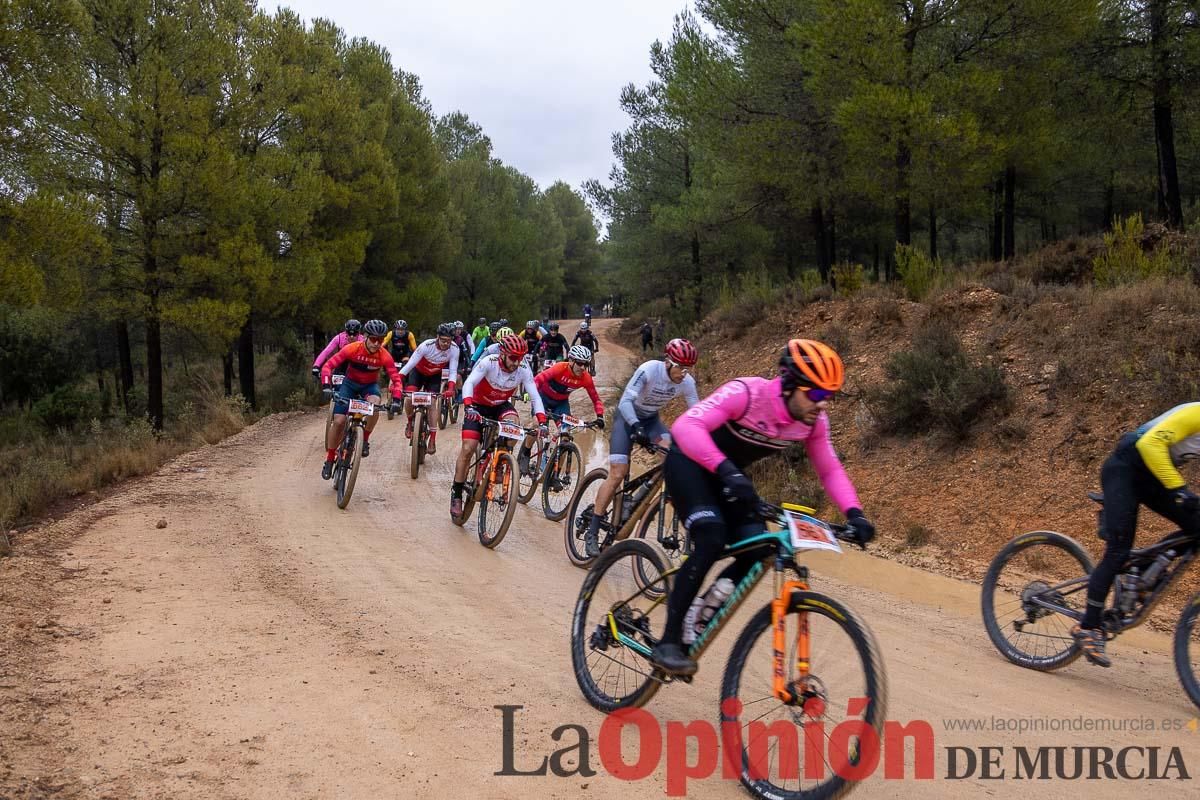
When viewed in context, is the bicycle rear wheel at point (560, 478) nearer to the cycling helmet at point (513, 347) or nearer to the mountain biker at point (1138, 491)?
the cycling helmet at point (513, 347)

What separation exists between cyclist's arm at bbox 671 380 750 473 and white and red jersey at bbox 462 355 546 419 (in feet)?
17.3

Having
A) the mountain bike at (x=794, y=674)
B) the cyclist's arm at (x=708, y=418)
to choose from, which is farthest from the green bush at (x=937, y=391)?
the mountain bike at (x=794, y=674)

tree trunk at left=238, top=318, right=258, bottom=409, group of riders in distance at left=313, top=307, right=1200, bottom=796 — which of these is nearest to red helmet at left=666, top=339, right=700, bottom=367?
group of riders in distance at left=313, top=307, right=1200, bottom=796

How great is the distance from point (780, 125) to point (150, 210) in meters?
14.9

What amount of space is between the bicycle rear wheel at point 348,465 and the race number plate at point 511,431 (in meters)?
2.43

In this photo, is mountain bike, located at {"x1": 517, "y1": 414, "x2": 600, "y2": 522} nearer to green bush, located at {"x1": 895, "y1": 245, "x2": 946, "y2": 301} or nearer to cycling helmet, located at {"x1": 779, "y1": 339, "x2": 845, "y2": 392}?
cycling helmet, located at {"x1": 779, "y1": 339, "x2": 845, "y2": 392}

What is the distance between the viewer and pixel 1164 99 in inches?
745

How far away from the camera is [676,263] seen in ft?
115

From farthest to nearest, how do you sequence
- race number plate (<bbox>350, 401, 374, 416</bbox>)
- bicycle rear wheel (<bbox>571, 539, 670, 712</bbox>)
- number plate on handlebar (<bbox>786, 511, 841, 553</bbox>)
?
race number plate (<bbox>350, 401, 374, 416</bbox>) < bicycle rear wheel (<bbox>571, 539, 670, 712</bbox>) < number plate on handlebar (<bbox>786, 511, 841, 553</bbox>)

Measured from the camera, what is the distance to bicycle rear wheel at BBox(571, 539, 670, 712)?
4477 millimetres

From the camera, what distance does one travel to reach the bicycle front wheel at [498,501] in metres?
8.83

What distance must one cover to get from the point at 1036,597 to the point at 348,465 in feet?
25.6

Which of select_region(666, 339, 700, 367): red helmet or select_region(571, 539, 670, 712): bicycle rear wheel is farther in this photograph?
select_region(666, 339, 700, 367): red helmet

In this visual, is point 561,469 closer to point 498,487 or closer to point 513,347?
point 498,487
